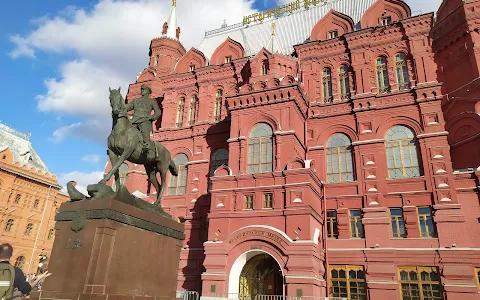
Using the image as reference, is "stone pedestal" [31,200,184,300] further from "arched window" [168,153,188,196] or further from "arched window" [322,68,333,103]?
"arched window" [322,68,333,103]

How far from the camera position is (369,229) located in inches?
732

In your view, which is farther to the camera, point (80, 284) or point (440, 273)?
point (440, 273)

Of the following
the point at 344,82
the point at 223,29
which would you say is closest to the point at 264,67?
the point at 344,82

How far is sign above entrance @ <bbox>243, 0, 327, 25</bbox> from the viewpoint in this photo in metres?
30.0

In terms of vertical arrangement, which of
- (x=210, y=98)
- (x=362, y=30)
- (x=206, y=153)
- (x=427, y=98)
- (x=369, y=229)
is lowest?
(x=369, y=229)

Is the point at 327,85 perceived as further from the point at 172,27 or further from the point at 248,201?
the point at 172,27

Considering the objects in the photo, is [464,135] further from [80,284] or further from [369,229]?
[80,284]

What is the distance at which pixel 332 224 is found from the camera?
1981cm

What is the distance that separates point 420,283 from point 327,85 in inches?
514

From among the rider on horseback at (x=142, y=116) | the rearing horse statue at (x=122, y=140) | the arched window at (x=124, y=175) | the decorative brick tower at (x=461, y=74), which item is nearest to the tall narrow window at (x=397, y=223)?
the decorative brick tower at (x=461, y=74)

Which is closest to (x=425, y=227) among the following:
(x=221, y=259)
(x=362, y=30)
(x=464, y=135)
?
(x=464, y=135)

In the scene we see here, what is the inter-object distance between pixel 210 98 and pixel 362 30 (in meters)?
11.6

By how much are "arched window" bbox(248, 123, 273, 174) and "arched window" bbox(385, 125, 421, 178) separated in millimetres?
6765

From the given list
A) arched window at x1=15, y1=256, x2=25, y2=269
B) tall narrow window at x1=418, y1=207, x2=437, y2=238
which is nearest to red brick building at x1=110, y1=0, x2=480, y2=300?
tall narrow window at x1=418, y1=207, x2=437, y2=238
